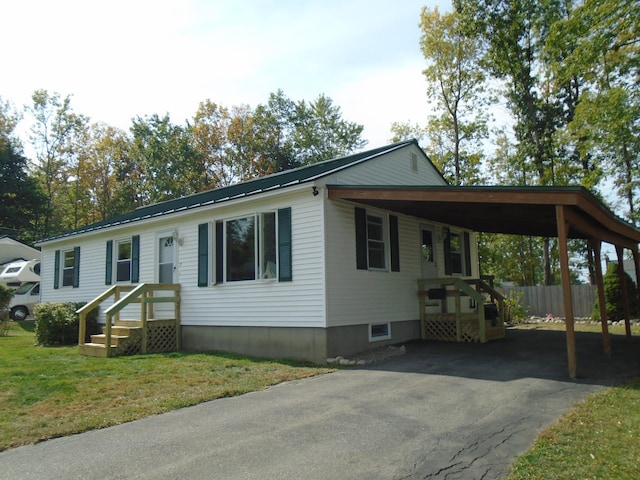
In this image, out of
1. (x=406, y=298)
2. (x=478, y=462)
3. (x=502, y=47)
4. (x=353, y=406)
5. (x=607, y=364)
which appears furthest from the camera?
(x=502, y=47)

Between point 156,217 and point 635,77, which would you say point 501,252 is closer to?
point 635,77

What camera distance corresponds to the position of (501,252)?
107ft

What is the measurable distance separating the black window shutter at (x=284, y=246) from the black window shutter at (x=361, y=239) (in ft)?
4.72

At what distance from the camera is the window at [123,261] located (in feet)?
47.1

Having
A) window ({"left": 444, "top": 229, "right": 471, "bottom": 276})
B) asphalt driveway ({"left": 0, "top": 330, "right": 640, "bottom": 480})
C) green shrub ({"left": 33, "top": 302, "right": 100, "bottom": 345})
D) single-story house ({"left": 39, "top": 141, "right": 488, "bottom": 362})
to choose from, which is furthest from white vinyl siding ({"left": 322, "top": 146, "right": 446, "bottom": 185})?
green shrub ({"left": 33, "top": 302, "right": 100, "bottom": 345})

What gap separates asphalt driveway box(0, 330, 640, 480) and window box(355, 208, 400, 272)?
3095 mm

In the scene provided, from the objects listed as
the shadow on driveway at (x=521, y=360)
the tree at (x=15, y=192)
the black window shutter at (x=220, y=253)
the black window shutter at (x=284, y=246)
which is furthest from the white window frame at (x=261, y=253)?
the tree at (x=15, y=192)

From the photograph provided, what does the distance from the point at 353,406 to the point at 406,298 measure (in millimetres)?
5999

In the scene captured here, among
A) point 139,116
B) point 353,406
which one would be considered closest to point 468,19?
point 353,406

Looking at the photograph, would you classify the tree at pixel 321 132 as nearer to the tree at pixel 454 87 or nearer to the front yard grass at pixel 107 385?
the tree at pixel 454 87

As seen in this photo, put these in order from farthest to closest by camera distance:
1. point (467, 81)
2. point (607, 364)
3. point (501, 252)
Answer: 1. point (501, 252)
2. point (467, 81)
3. point (607, 364)

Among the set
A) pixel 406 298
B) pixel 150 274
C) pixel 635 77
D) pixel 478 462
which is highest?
pixel 635 77

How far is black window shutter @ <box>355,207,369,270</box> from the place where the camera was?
1027 centimetres

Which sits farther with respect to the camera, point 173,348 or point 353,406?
point 173,348
